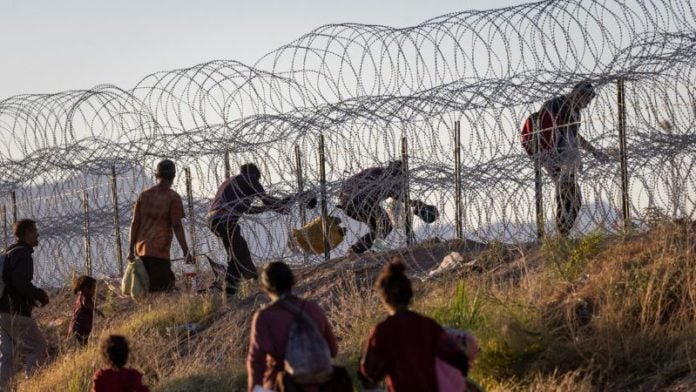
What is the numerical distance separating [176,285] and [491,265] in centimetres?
483

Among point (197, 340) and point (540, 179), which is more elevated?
point (540, 179)

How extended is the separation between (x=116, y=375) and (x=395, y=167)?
650 cm

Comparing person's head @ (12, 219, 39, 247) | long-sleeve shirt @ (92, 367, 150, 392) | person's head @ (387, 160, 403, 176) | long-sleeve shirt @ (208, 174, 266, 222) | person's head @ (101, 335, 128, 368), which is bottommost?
long-sleeve shirt @ (92, 367, 150, 392)

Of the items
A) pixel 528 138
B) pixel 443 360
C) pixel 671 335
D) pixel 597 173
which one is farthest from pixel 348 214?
pixel 443 360

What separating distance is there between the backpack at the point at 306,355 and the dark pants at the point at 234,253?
781 centimetres

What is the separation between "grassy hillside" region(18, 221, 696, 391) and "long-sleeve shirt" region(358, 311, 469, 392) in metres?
1.58

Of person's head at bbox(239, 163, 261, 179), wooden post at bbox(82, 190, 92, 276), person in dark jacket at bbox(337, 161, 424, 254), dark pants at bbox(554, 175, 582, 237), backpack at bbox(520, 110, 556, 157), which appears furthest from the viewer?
wooden post at bbox(82, 190, 92, 276)

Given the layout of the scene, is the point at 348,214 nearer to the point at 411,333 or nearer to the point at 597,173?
the point at 597,173

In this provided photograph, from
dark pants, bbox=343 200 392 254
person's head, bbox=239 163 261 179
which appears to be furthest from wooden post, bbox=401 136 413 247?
person's head, bbox=239 163 261 179

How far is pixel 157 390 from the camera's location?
10.6 meters

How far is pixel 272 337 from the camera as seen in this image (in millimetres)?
7086

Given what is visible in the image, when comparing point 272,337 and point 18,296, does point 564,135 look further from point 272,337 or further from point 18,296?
point 272,337

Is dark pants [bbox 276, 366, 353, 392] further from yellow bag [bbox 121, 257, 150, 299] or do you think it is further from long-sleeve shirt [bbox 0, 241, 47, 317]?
yellow bag [bbox 121, 257, 150, 299]

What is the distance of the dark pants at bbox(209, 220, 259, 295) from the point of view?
1491 cm
